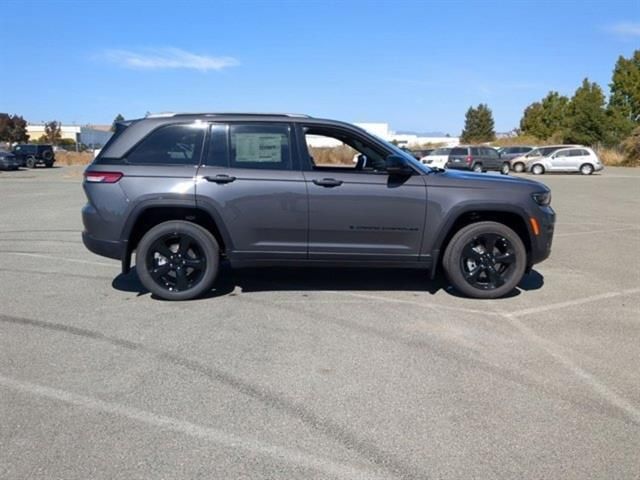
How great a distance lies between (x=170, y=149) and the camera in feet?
18.2

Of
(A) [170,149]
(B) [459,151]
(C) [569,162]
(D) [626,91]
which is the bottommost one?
(A) [170,149]

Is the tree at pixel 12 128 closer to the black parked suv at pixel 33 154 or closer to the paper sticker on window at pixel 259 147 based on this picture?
the black parked suv at pixel 33 154

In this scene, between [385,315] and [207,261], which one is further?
[207,261]

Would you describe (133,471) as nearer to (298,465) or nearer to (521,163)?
(298,465)

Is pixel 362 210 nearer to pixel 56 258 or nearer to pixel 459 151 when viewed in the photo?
pixel 56 258

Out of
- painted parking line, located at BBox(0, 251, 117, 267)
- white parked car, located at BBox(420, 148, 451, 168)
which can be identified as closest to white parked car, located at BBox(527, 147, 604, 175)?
white parked car, located at BBox(420, 148, 451, 168)

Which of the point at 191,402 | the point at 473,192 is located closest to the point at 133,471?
the point at 191,402

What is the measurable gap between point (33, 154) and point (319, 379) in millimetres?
44370

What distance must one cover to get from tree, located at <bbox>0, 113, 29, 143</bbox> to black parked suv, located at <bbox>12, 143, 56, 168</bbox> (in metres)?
47.3

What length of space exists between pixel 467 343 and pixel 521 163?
34263 mm

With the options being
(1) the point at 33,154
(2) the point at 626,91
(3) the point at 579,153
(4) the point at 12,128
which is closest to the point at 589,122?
(2) the point at 626,91

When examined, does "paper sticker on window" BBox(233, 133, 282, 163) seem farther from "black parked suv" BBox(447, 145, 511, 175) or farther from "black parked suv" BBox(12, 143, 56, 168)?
"black parked suv" BBox(12, 143, 56, 168)

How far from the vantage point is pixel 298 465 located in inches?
108

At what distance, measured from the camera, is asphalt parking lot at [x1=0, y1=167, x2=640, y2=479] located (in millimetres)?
2828
